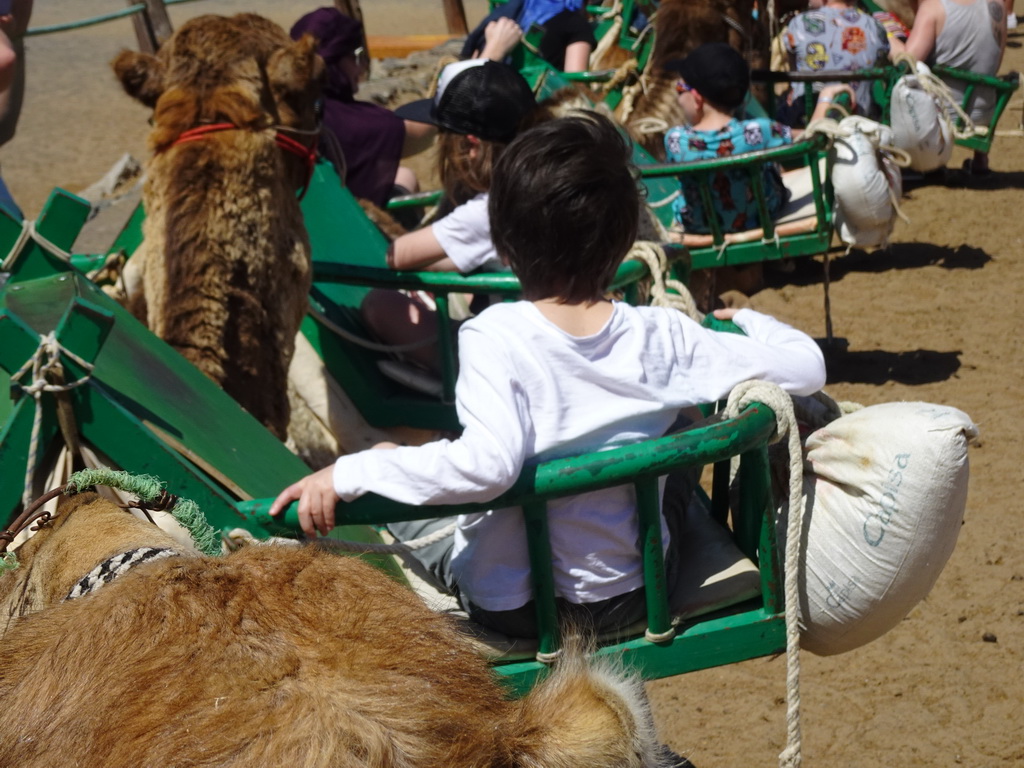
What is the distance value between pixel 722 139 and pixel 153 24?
19.3ft

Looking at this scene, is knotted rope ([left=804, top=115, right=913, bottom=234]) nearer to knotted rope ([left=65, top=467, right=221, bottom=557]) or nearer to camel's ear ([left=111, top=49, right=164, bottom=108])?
camel's ear ([left=111, top=49, right=164, bottom=108])

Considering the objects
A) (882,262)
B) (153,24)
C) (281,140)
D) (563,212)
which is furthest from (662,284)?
(153,24)

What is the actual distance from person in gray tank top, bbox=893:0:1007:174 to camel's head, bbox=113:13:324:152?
6322 mm

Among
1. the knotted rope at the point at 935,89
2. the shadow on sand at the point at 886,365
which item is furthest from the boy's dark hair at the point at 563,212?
the knotted rope at the point at 935,89

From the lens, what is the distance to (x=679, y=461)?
187cm

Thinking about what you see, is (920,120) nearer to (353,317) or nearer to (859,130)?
(859,130)

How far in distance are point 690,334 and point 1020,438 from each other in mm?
3136

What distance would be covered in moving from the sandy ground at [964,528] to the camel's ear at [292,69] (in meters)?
2.11

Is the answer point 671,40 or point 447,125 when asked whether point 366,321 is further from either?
point 671,40

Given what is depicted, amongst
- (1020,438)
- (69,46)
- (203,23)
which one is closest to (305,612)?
(203,23)

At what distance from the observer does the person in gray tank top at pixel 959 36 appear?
8.23 meters

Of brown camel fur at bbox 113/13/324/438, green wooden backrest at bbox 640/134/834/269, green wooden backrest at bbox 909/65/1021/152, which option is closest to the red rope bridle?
brown camel fur at bbox 113/13/324/438

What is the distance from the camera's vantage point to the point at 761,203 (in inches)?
203

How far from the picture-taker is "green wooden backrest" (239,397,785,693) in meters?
1.86
